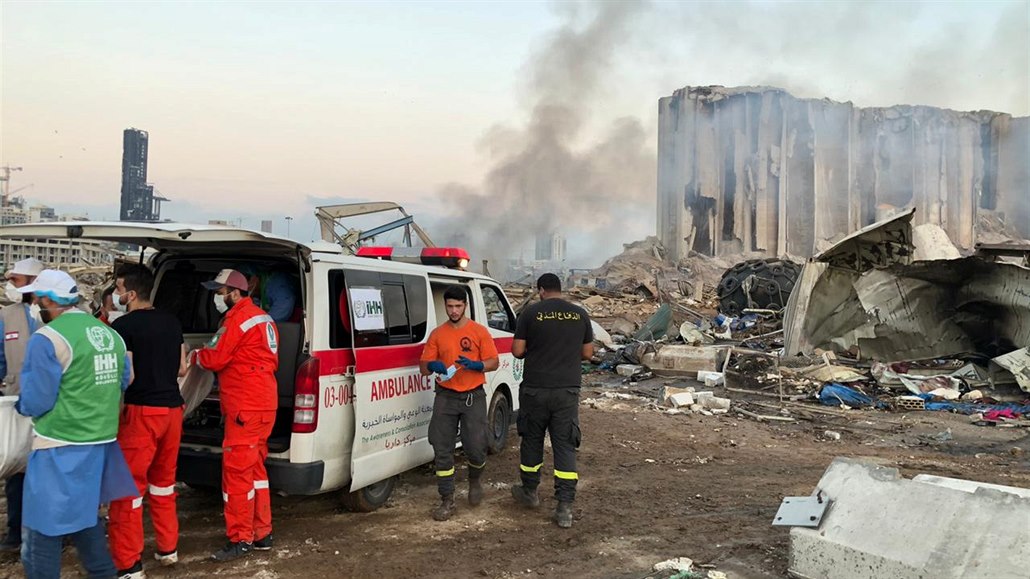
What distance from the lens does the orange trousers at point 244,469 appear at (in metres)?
4.00

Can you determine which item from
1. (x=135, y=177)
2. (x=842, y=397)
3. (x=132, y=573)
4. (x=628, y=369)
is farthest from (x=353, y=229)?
(x=135, y=177)

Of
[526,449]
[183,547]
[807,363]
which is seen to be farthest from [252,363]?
[807,363]

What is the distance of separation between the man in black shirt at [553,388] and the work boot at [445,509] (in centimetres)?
60

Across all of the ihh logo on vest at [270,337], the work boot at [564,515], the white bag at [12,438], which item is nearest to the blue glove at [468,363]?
the work boot at [564,515]

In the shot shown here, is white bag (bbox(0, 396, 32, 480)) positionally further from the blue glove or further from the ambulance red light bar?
the ambulance red light bar

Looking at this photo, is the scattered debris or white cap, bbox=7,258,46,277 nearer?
the scattered debris

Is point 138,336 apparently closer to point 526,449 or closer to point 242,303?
point 242,303

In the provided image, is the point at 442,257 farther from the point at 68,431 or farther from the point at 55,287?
the point at 68,431

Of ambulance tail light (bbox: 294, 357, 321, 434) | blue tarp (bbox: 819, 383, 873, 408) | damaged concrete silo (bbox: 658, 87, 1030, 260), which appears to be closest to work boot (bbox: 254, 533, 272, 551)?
ambulance tail light (bbox: 294, 357, 321, 434)

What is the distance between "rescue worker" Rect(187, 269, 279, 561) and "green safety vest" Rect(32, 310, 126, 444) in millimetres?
626

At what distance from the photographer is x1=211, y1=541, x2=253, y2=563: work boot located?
406 centimetres

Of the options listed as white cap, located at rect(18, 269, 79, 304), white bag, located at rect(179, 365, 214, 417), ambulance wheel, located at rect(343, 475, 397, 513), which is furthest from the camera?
ambulance wheel, located at rect(343, 475, 397, 513)

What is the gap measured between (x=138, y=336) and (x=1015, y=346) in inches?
564

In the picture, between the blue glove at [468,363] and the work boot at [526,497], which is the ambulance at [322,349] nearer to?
the blue glove at [468,363]
